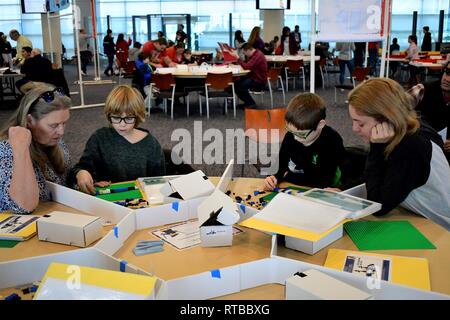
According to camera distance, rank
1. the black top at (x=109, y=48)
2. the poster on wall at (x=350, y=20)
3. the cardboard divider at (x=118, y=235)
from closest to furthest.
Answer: the cardboard divider at (x=118, y=235) → the poster on wall at (x=350, y=20) → the black top at (x=109, y=48)

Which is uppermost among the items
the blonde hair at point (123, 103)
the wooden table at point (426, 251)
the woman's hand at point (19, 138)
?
the blonde hair at point (123, 103)

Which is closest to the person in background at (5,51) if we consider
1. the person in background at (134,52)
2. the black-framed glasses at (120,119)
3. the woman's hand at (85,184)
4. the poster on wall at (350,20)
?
the person in background at (134,52)

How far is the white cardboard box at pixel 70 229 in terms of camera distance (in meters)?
1.77

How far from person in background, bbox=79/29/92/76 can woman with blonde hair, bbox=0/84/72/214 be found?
15.1 meters

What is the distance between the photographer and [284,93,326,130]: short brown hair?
2.68 metres

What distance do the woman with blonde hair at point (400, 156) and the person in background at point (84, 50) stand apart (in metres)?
15.9

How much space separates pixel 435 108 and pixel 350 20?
3.53 ft

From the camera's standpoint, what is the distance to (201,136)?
7.04m

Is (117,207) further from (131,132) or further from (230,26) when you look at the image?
(230,26)

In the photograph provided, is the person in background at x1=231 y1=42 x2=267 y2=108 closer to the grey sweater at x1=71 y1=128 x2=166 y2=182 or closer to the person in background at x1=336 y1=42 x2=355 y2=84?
the person in background at x1=336 y1=42 x2=355 y2=84

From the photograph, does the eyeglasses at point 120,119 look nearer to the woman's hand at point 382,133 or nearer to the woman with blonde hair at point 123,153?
the woman with blonde hair at point 123,153

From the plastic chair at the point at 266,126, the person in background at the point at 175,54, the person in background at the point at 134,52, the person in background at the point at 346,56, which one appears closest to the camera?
the plastic chair at the point at 266,126

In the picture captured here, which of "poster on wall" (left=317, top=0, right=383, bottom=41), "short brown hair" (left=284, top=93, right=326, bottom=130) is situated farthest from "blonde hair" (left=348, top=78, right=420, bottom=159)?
"poster on wall" (left=317, top=0, right=383, bottom=41)

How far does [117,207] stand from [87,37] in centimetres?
1715
